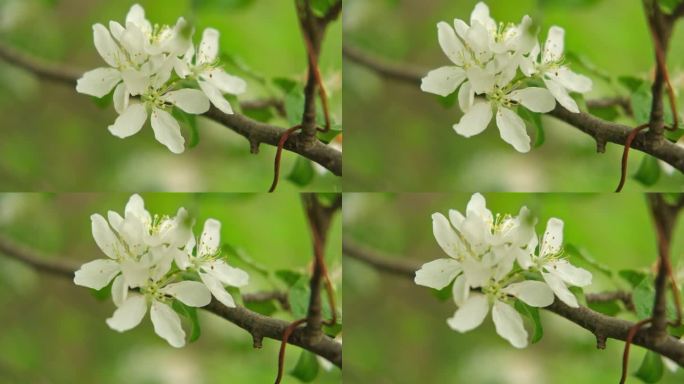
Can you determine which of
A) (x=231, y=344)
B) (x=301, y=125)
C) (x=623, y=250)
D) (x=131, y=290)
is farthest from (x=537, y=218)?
(x=131, y=290)

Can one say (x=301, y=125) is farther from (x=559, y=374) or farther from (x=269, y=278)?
(x=559, y=374)

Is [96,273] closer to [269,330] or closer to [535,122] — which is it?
[269,330]

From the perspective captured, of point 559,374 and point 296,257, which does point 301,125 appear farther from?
point 559,374

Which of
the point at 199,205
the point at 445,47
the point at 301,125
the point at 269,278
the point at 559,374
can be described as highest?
the point at 445,47

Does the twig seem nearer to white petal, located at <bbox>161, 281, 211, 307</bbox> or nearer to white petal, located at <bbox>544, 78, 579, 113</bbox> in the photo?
white petal, located at <bbox>544, 78, 579, 113</bbox>

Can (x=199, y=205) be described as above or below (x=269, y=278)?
above

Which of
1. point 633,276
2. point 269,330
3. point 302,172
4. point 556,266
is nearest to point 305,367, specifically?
point 269,330
